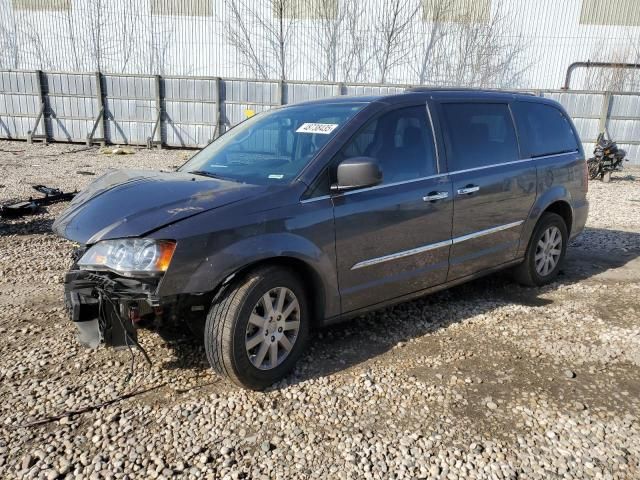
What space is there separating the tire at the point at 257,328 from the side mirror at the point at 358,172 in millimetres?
676

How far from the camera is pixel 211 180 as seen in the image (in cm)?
335

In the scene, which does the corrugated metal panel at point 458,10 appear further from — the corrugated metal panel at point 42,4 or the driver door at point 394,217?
the driver door at point 394,217

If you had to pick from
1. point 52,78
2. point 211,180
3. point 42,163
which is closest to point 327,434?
point 211,180

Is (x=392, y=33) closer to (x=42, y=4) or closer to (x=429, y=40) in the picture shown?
(x=429, y=40)

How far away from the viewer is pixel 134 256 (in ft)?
8.70

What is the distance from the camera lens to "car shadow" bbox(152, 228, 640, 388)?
11.2 ft

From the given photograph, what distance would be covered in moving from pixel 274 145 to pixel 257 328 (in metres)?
1.40

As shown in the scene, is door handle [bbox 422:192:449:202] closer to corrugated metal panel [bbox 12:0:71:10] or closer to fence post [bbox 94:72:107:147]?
fence post [bbox 94:72:107:147]

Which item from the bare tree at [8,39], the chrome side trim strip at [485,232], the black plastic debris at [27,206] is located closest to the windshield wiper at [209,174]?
the chrome side trim strip at [485,232]

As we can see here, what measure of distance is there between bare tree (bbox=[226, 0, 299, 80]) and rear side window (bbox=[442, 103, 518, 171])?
61.4ft

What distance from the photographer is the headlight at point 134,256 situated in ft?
8.61

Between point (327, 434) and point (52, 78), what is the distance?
1917 centimetres

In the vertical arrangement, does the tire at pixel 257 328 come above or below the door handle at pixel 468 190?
below

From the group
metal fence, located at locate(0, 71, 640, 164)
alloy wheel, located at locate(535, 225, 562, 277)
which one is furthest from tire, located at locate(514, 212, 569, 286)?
metal fence, located at locate(0, 71, 640, 164)
